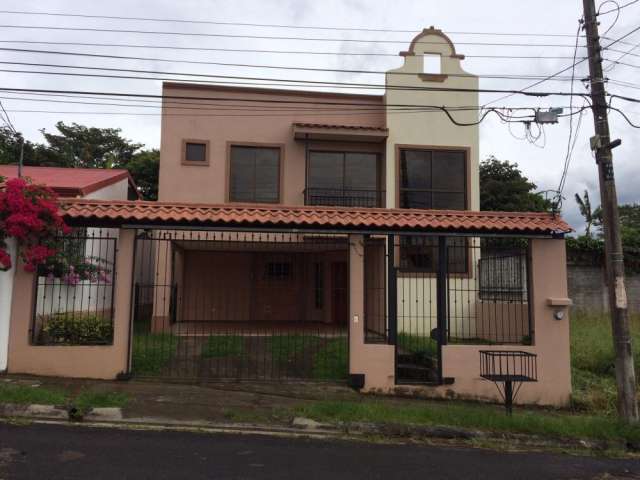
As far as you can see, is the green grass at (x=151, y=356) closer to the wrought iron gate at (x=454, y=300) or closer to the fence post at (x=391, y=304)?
the wrought iron gate at (x=454, y=300)

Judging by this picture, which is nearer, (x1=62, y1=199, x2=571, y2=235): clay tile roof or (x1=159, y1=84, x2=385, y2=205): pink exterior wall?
(x1=62, y1=199, x2=571, y2=235): clay tile roof

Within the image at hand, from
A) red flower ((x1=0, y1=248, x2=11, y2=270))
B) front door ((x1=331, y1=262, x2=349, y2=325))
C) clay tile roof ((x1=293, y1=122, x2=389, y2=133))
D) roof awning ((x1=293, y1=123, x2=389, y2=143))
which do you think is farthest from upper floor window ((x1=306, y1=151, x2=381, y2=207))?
red flower ((x1=0, y1=248, x2=11, y2=270))

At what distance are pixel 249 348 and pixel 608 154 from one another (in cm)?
707

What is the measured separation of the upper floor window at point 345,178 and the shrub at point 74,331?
8013 mm

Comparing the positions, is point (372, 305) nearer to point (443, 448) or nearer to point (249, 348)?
point (249, 348)

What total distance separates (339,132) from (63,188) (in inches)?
293

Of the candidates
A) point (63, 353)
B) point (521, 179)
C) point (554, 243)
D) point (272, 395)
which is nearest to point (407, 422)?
point (272, 395)

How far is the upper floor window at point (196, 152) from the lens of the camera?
15095 mm

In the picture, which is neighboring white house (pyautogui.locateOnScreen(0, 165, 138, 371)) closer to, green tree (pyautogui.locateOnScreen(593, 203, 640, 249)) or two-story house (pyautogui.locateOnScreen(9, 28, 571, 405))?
two-story house (pyautogui.locateOnScreen(9, 28, 571, 405))

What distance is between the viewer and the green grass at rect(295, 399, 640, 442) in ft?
22.0

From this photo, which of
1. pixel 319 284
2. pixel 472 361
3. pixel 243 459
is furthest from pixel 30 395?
pixel 319 284

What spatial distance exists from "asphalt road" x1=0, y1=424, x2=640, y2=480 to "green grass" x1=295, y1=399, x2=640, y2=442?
580mm

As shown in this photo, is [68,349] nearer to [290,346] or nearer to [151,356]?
[151,356]

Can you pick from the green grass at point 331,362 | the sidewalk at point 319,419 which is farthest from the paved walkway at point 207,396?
the green grass at point 331,362
